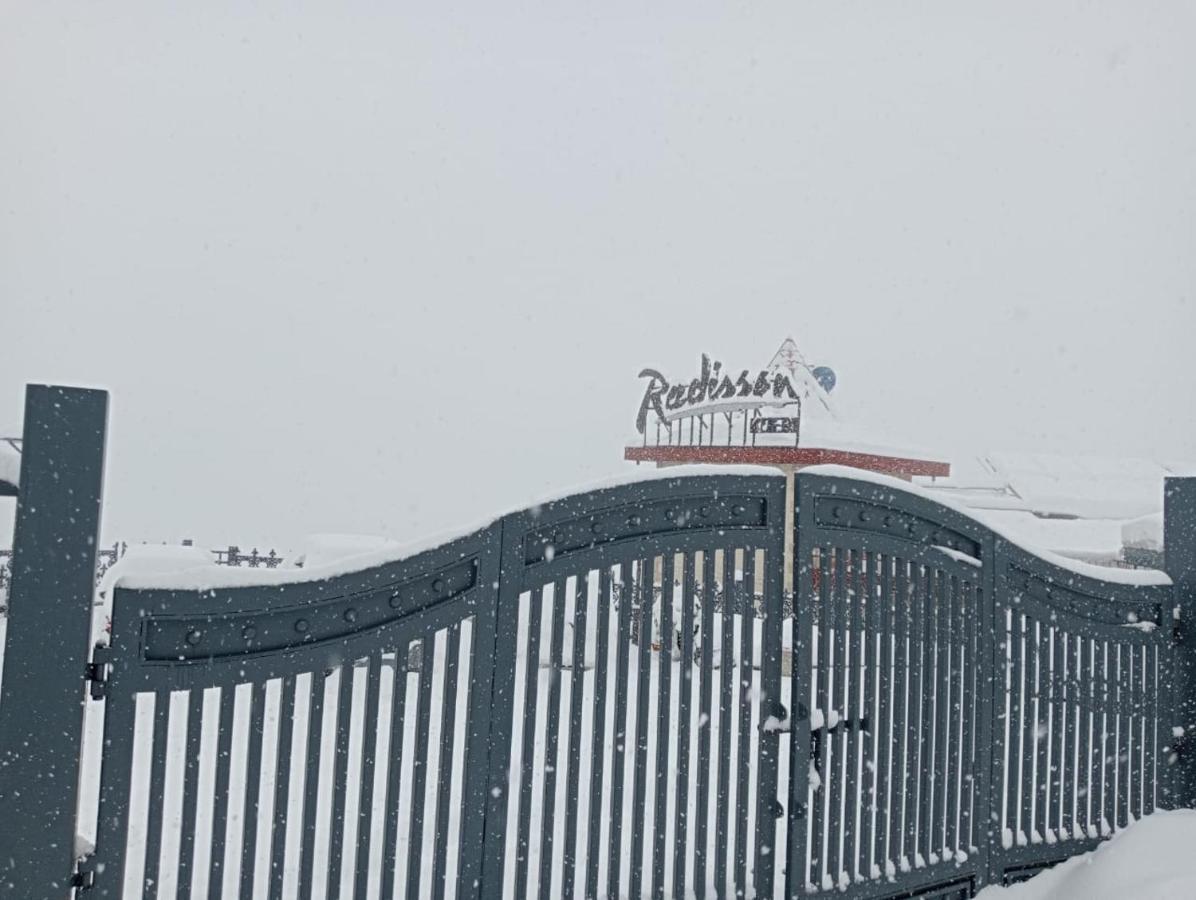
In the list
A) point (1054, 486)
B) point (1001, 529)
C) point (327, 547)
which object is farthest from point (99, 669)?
point (1054, 486)

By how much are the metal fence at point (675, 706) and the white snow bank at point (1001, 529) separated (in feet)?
0.15

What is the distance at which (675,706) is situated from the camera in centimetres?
383

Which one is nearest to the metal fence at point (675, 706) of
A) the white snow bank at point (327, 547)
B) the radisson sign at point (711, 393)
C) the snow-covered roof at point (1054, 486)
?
the white snow bank at point (327, 547)

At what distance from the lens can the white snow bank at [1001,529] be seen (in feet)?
12.3

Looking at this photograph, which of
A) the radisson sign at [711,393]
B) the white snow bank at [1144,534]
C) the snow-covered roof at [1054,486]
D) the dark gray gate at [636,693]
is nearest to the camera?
the dark gray gate at [636,693]

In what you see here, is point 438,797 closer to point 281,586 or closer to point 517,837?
point 517,837

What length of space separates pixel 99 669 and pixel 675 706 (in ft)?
7.42

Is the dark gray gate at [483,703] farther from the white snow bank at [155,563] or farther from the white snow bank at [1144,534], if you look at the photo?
the white snow bank at [1144,534]

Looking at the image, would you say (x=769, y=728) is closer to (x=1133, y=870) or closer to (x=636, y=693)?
(x=636, y=693)

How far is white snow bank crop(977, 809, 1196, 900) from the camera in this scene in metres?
3.50

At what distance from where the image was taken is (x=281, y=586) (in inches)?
103

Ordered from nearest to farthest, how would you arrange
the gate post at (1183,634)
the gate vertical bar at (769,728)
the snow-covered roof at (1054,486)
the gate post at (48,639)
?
the gate post at (48,639) → the gate vertical bar at (769,728) → the gate post at (1183,634) → the snow-covered roof at (1054,486)

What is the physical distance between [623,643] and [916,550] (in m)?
1.57

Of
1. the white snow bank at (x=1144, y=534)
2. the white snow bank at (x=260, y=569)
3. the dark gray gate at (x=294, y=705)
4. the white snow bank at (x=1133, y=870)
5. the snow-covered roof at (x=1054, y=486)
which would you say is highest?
the snow-covered roof at (x=1054, y=486)
